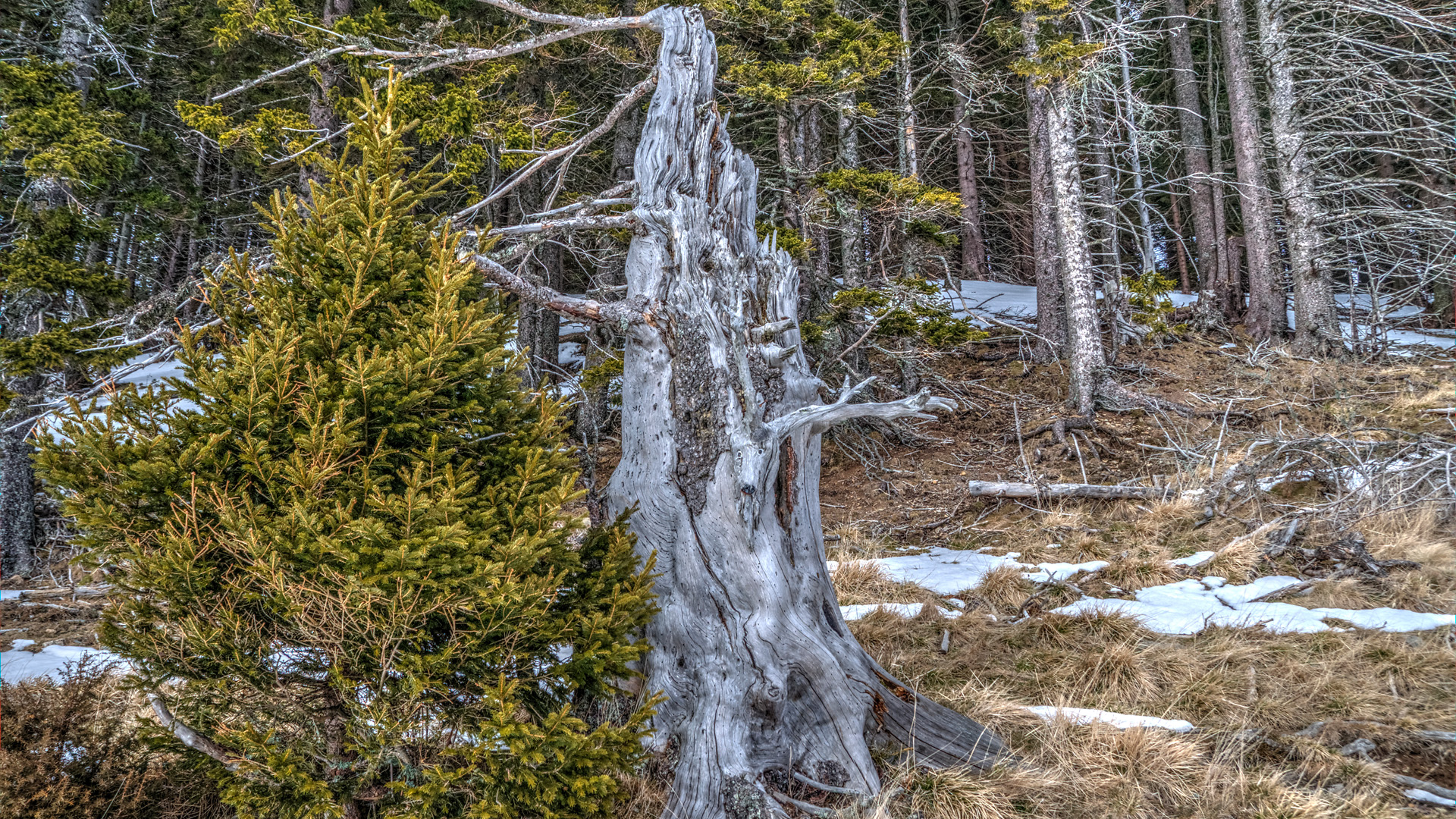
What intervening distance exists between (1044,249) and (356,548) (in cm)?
1121

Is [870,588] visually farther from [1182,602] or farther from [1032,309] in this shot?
[1032,309]

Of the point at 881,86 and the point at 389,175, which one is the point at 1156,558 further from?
the point at 881,86

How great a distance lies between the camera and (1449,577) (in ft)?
18.1

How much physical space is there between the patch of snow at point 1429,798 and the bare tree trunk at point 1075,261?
614 centimetres

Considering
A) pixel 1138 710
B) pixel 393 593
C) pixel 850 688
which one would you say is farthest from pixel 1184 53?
pixel 393 593

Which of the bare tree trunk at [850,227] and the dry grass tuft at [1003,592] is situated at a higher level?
the bare tree trunk at [850,227]

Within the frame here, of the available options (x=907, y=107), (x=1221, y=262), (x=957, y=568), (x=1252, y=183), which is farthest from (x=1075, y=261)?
(x=1221, y=262)

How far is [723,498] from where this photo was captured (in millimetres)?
3754

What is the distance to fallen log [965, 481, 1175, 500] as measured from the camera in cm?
750

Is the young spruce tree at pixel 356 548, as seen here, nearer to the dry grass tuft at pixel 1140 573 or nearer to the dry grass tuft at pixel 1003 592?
the dry grass tuft at pixel 1003 592

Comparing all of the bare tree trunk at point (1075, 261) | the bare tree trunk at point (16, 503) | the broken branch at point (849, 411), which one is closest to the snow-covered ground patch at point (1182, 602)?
the broken branch at point (849, 411)

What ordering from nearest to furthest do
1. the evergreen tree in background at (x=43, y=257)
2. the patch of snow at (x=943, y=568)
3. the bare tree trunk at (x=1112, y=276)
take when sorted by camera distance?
the patch of snow at (x=943, y=568), the evergreen tree in background at (x=43, y=257), the bare tree trunk at (x=1112, y=276)

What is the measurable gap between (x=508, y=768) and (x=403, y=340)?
171cm

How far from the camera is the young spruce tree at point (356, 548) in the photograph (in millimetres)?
2541
